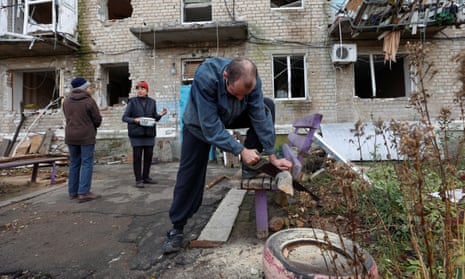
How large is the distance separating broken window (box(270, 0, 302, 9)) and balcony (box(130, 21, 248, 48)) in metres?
1.79

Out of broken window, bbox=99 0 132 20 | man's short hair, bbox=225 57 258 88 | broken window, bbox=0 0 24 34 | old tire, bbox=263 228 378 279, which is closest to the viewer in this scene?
old tire, bbox=263 228 378 279

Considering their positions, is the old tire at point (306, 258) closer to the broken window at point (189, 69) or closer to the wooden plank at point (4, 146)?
the broken window at point (189, 69)

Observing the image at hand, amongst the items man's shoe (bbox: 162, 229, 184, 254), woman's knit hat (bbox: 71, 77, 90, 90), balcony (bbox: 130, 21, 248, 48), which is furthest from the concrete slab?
balcony (bbox: 130, 21, 248, 48)

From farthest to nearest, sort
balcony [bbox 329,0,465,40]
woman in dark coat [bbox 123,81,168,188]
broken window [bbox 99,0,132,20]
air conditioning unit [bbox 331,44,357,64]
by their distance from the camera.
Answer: broken window [bbox 99,0,132,20] < air conditioning unit [bbox 331,44,357,64] < balcony [bbox 329,0,465,40] < woman in dark coat [bbox 123,81,168,188]

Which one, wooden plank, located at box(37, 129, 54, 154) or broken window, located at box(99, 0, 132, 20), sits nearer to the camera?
wooden plank, located at box(37, 129, 54, 154)

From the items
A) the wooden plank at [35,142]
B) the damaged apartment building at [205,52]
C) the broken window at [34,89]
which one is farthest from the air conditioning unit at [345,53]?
the wooden plank at [35,142]

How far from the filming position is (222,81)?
6.37ft

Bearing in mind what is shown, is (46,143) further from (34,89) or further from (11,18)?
(11,18)

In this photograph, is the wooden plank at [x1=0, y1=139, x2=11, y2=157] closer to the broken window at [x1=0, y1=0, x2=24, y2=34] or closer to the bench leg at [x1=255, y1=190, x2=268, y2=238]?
the broken window at [x1=0, y1=0, x2=24, y2=34]

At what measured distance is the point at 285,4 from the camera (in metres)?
9.01

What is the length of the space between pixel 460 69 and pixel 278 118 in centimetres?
717

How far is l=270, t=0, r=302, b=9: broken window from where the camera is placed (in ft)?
27.9

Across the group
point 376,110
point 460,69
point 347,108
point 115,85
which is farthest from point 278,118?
point 115,85

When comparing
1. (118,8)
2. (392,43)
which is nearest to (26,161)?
(118,8)
